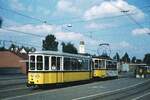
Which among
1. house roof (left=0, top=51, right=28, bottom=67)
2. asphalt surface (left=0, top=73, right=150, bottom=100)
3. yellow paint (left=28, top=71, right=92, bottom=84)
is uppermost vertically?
house roof (left=0, top=51, right=28, bottom=67)

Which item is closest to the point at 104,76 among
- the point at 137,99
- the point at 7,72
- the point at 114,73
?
the point at 114,73

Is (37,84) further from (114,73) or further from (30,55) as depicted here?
(114,73)

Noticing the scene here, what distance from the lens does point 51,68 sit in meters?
28.9

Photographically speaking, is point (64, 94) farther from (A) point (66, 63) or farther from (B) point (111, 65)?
(B) point (111, 65)

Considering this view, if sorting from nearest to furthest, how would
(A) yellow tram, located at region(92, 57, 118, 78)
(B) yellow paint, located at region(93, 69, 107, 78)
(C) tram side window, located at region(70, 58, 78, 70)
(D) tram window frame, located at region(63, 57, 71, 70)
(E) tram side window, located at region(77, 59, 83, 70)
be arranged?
(D) tram window frame, located at region(63, 57, 71, 70) < (C) tram side window, located at region(70, 58, 78, 70) < (E) tram side window, located at region(77, 59, 83, 70) < (B) yellow paint, located at region(93, 69, 107, 78) < (A) yellow tram, located at region(92, 57, 118, 78)

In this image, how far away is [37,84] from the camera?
27859 mm

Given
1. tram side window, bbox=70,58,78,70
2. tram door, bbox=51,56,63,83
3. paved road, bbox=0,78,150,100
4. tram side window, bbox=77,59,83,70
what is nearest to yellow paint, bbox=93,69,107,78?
tram side window, bbox=77,59,83,70

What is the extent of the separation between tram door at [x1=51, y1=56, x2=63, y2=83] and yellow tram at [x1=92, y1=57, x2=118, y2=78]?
12.0m

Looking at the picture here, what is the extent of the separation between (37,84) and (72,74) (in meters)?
5.60

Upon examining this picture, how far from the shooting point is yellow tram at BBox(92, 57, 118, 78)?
4306cm

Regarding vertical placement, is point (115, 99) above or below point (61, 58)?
below

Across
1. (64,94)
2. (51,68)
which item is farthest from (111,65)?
(64,94)

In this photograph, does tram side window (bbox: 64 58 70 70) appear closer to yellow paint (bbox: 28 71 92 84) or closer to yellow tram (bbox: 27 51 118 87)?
yellow tram (bbox: 27 51 118 87)

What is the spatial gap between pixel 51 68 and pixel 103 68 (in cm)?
1706
